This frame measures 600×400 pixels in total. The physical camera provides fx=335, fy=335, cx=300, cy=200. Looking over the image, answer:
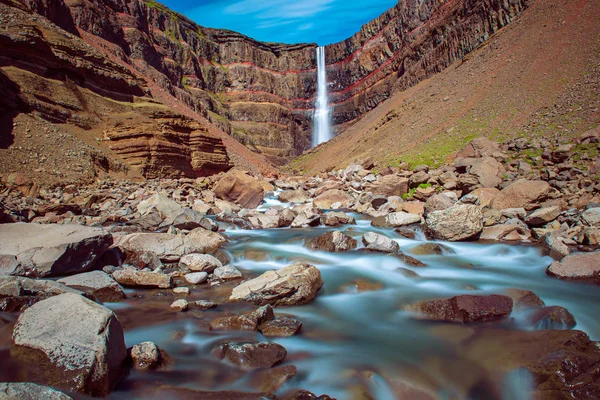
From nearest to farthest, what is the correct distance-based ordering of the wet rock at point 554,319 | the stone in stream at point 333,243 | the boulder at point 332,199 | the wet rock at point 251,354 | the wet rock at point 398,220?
the wet rock at point 251,354
the wet rock at point 554,319
the stone in stream at point 333,243
the wet rock at point 398,220
the boulder at point 332,199

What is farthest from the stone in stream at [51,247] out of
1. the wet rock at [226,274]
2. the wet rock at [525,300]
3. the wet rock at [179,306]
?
the wet rock at [525,300]

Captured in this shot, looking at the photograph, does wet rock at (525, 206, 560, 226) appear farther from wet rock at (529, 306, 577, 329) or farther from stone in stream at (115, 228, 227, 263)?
stone in stream at (115, 228, 227, 263)

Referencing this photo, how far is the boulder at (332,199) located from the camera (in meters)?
15.8

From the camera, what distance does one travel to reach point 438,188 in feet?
44.9

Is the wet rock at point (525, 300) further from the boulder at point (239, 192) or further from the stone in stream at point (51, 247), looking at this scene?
the boulder at point (239, 192)

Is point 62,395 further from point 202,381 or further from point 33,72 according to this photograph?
point 33,72

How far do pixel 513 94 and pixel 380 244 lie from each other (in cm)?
1909

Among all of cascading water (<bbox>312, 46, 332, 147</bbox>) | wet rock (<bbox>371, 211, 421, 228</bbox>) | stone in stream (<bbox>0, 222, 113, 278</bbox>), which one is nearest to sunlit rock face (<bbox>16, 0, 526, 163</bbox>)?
cascading water (<bbox>312, 46, 332, 147</bbox>)

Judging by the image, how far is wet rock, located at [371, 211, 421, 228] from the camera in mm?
10805

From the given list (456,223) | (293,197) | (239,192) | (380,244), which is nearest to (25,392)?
(380,244)

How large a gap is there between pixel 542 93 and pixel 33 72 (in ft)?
91.1

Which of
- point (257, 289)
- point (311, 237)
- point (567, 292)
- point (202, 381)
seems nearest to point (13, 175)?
point (311, 237)

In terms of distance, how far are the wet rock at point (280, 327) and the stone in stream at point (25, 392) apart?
8.01 feet

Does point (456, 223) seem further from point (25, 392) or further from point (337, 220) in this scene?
point (25, 392)
